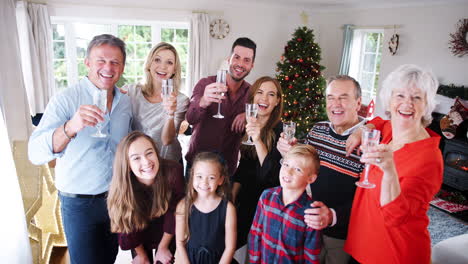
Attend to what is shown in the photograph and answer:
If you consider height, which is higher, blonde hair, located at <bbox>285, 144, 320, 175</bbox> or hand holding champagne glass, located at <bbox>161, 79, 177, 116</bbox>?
hand holding champagne glass, located at <bbox>161, 79, 177, 116</bbox>

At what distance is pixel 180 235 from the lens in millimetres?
1822

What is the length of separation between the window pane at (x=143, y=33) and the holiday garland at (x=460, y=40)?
17.4 ft

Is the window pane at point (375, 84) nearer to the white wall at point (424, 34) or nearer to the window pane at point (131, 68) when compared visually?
the white wall at point (424, 34)

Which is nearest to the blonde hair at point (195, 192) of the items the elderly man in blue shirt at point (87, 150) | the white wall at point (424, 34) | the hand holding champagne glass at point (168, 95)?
the hand holding champagne glass at point (168, 95)

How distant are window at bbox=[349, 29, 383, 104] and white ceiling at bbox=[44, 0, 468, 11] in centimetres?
59

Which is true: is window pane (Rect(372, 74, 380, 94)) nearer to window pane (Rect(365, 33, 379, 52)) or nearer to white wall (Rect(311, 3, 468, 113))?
white wall (Rect(311, 3, 468, 113))

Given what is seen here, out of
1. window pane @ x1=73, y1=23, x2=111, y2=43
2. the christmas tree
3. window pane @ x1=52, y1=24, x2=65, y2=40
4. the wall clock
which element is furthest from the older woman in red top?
window pane @ x1=52, y1=24, x2=65, y2=40

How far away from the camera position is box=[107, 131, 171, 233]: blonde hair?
5.71 ft

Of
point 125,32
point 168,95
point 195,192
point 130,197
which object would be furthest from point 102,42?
point 125,32

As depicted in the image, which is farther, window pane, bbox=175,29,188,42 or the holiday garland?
window pane, bbox=175,29,188,42

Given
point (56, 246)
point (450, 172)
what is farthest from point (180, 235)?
point (450, 172)

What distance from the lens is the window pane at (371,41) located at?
667 centimetres

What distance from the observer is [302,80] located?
6098mm

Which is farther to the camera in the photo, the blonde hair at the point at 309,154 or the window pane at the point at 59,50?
the window pane at the point at 59,50
